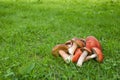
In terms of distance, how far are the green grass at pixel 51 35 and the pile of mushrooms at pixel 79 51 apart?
0.28 ft

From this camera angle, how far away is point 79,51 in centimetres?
372

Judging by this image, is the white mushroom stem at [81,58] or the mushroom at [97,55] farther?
the mushroom at [97,55]

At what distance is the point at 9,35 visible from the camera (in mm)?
4910

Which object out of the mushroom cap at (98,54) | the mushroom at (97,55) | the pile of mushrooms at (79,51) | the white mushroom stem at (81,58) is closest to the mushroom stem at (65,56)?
the pile of mushrooms at (79,51)

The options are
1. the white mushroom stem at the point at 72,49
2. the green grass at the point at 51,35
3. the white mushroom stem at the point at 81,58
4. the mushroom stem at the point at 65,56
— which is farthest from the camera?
the white mushroom stem at the point at 72,49

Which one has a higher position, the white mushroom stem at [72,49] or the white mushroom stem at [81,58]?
the white mushroom stem at [72,49]

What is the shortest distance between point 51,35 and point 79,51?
4.66 feet

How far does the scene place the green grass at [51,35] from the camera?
3428 millimetres

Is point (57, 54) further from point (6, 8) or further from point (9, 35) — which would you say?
point (6, 8)

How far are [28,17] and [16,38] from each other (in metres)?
1.83

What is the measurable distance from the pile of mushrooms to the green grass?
3.4 inches

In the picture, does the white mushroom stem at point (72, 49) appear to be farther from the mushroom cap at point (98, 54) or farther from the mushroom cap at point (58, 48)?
the mushroom cap at point (98, 54)

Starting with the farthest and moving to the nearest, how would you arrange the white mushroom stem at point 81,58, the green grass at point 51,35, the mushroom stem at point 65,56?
the mushroom stem at point 65,56 < the white mushroom stem at point 81,58 < the green grass at point 51,35

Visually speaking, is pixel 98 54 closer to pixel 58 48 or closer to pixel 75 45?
pixel 75 45
